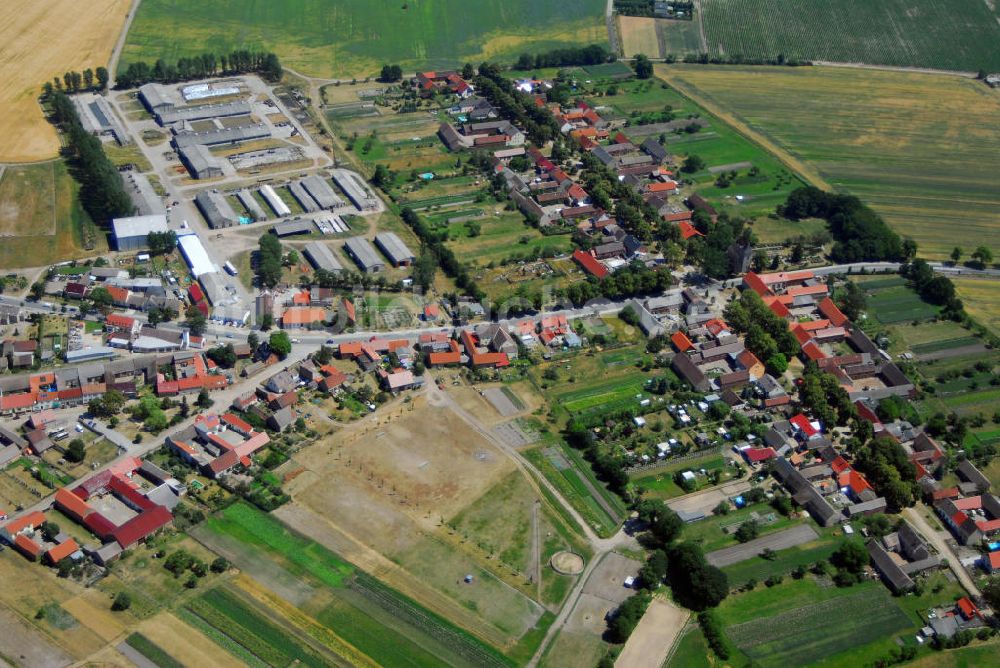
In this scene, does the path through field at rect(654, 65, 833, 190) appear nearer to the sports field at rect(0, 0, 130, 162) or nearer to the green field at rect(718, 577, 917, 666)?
the green field at rect(718, 577, 917, 666)

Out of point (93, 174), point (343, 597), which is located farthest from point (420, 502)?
point (93, 174)

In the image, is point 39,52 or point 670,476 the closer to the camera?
point 670,476

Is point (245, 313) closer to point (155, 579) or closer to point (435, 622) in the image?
point (155, 579)

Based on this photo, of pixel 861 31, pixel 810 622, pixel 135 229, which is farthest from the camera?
pixel 861 31

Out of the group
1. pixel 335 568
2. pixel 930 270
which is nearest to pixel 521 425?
pixel 335 568

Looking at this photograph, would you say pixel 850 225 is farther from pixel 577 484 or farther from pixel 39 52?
pixel 39 52

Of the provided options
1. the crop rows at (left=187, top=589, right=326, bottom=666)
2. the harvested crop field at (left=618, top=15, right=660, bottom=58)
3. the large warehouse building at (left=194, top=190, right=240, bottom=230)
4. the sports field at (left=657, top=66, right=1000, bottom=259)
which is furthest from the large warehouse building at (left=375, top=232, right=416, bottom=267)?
the harvested crop field at (left=618, top=15, right=660, bottom=58)
